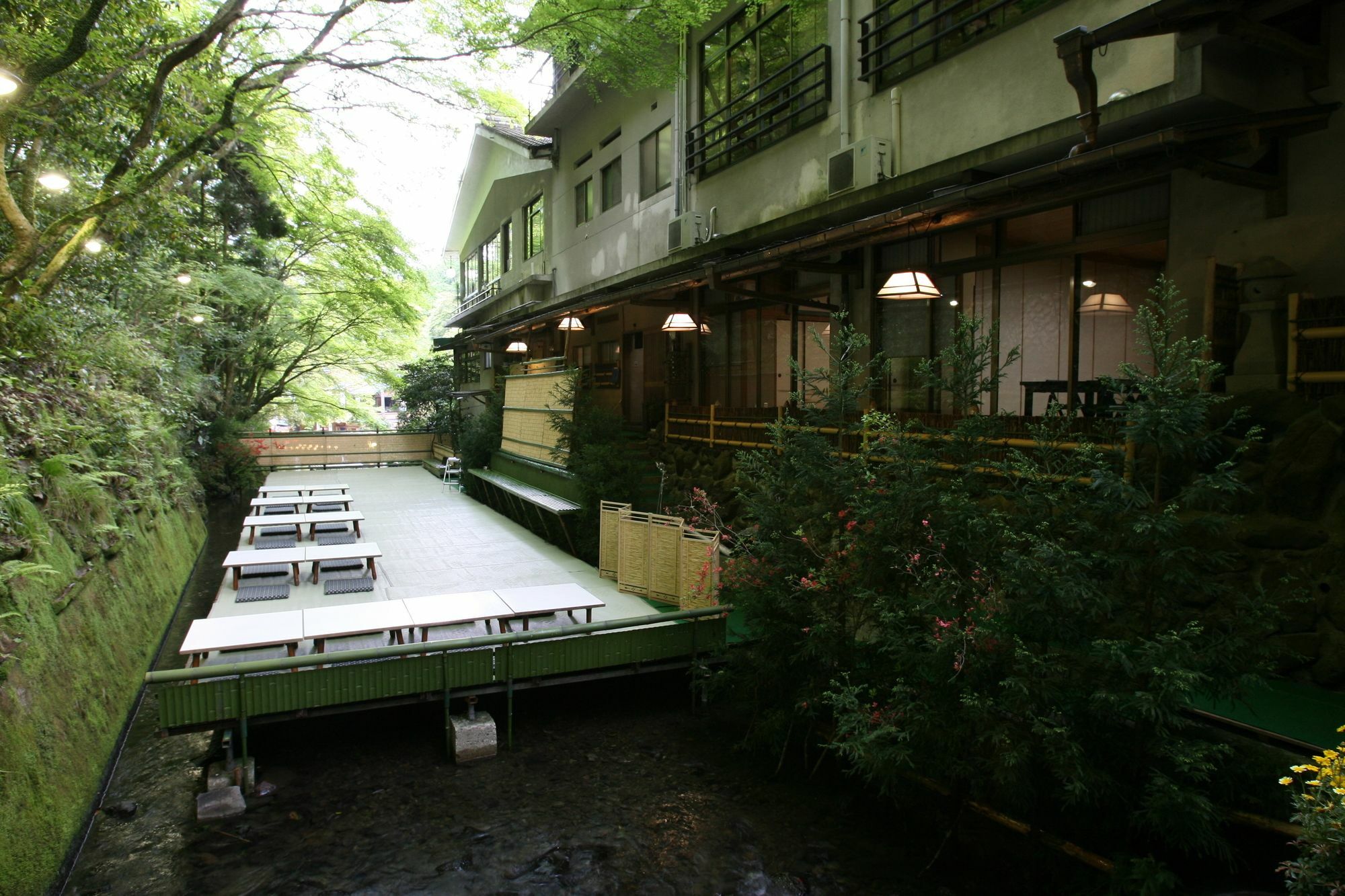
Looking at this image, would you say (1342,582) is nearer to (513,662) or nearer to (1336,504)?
(1336,504)

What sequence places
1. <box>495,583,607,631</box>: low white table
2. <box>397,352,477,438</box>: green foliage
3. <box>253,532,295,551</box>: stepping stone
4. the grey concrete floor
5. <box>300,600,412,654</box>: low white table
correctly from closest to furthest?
<box>300,600,412,654</box>: low white table < <box>495,583,607,631</box>: low white table < the grey concrete floor < <box>253,532,295,551</box>: stepping stone < <box>397,352,477,438</box>: green foliage

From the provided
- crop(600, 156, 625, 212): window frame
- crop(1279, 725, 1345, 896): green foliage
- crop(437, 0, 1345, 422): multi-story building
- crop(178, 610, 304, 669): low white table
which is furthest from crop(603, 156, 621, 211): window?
crop(1279, 725, 1345, 896): green foliage

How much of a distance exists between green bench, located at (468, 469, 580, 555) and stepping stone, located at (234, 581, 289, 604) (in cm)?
402

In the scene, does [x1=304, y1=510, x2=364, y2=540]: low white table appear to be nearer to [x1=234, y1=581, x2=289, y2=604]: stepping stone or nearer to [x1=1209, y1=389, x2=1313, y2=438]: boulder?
[x1=234, y1=581, x2=289, y2=604]: stepping stone

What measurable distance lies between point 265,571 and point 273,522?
89.3 inches

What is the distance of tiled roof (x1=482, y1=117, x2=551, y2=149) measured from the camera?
20.5 metres

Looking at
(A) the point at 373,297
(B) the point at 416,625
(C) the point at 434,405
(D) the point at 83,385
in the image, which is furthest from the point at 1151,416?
(C) the point at 434,405

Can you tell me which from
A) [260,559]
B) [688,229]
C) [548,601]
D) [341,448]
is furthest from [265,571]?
[341,448]

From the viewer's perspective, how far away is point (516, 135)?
2144 cm

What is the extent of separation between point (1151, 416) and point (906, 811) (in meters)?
3.44

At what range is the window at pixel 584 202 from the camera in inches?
730

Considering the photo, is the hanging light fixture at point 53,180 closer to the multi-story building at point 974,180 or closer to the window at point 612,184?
the multi-story building at point 974,180

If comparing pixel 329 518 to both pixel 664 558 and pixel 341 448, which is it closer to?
pixel 664 558

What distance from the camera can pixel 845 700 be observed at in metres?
5.13
